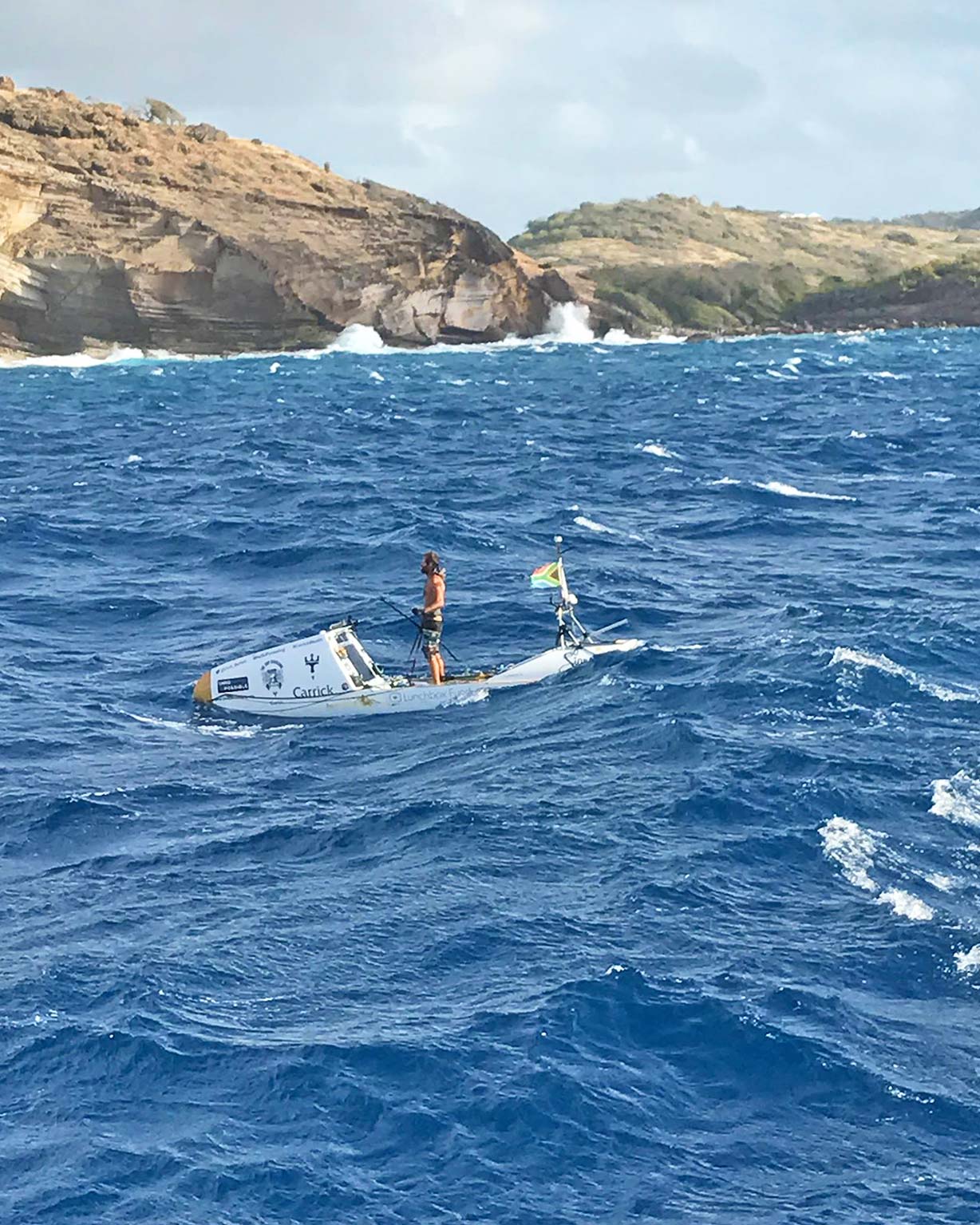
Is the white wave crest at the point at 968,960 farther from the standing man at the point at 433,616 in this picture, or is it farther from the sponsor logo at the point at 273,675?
the sponsor logo at the point at 273,675

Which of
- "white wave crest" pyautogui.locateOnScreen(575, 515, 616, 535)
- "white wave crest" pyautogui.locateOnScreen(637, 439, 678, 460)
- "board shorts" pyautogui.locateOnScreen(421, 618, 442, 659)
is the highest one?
"white wave crest" pyautogui.locateOnScreen(637, 439, 678, 460)

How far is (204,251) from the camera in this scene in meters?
123

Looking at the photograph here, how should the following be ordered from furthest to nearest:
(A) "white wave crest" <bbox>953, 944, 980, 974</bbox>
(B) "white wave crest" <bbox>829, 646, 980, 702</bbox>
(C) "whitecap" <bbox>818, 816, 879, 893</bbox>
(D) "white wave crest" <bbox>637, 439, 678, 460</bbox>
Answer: (D) "white wave crest" <bbox>637, 439, 678, 460</bbox> → (B) "white wave crest" <bbox>829, 646, 980, 702</bbox> → (C) "whitecap" <bbox>818, 816, 879, 893</bbox> → (A) "white wave crest" <bbox>953, 944, 980, 974</bbox>

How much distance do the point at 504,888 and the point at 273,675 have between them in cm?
1046

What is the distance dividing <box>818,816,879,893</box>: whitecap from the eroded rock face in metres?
104

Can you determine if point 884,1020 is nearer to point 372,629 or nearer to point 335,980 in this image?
point 335,980

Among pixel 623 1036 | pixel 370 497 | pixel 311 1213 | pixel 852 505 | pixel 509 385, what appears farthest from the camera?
pixel 509 385

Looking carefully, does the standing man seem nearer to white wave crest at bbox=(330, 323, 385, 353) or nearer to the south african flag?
the south african flag

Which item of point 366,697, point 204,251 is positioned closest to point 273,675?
point 366,697

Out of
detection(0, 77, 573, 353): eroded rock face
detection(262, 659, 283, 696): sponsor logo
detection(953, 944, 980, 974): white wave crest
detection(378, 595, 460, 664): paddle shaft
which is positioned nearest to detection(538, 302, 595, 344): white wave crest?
detection(0, 77, 573, 353): eroded rock face

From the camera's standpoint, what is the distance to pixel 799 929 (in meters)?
20.4

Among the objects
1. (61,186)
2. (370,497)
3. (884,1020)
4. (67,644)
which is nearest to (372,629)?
(67,644)

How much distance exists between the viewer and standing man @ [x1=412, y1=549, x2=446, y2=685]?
31.6m

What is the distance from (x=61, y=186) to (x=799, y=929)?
114901mm
